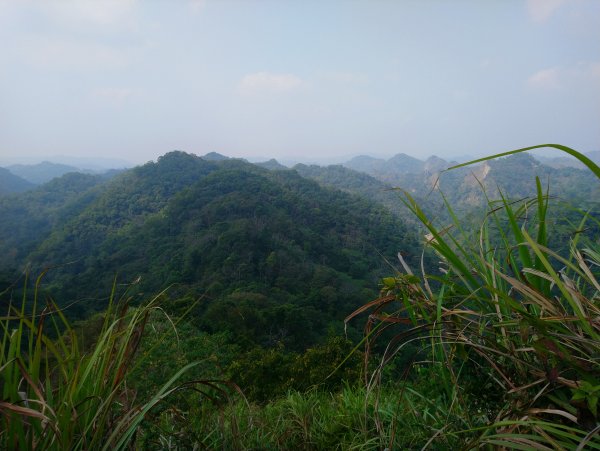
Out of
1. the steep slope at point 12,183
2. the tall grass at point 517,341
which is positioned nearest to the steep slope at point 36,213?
the steep slope at point 12,183

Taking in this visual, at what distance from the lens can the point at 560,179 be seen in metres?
65.9

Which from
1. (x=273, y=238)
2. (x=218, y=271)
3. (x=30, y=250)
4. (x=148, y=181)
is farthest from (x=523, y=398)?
(x=148, y=181)

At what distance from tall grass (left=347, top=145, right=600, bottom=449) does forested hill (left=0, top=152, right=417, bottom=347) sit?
12862mm

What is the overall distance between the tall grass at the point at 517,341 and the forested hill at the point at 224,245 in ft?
42.2

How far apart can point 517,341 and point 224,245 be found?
2688cm

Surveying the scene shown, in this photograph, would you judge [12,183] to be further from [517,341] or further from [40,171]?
[517,341]

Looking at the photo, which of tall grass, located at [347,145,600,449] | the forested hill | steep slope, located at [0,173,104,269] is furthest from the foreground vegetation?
steep slope, located at [0,173,104,269]

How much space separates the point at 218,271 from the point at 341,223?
17.9 meters

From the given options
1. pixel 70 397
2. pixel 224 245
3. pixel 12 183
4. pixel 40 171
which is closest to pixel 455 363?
pixel 70 397

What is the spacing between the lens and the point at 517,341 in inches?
29.7

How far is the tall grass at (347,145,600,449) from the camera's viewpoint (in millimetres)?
609

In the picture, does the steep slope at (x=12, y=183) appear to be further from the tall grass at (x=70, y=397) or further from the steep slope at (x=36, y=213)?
the tall grass at (x=70, y=397)

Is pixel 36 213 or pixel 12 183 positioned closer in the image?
pixel 36 213

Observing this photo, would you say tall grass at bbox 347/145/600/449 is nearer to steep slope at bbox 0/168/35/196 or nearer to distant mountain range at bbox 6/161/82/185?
steep slope at bbox 0/168/35/196
